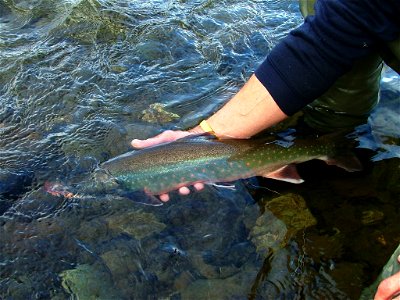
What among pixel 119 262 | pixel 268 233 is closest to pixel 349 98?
pixel 268 233

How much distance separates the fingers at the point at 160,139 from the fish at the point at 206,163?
161 mm

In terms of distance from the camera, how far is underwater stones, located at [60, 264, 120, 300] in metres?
2.46

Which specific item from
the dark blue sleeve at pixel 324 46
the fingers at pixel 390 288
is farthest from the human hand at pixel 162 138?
the fingers at pixel 390 288

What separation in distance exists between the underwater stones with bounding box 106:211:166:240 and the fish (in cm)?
16

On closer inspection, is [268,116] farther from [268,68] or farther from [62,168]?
[62,168]

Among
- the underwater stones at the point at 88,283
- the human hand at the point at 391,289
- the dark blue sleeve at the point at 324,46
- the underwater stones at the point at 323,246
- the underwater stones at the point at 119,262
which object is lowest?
the underwater stones at the point at 88,283

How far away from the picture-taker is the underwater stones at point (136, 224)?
2.80m

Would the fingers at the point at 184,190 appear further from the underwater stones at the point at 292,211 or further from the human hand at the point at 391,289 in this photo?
the human hand at the point at 391,289

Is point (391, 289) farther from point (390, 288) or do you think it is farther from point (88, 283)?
point (88, 283)

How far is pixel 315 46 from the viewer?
8.16 ft

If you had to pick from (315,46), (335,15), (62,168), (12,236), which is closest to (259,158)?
(315,46)

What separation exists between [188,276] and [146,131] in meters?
1.32

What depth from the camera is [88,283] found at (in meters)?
2.51

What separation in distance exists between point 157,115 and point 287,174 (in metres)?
1.21
